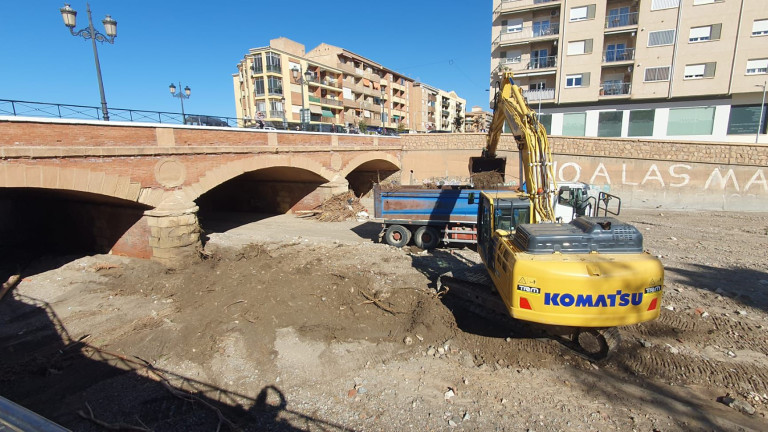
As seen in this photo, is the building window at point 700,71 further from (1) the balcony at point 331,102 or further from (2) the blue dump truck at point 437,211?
(1) the balcony at point 331,102

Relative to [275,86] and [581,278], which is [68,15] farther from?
[275,86]

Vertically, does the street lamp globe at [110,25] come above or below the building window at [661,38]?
below

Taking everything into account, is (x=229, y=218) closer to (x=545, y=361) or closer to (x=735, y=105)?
(x=545, y=361)

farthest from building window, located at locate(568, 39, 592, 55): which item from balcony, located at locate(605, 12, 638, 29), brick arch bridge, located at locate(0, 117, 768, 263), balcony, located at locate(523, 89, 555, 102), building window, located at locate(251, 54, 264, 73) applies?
building window, located at locate(251, 54, 264, 73)

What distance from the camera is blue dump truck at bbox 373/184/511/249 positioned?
11.8m

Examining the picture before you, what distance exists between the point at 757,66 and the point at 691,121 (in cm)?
456

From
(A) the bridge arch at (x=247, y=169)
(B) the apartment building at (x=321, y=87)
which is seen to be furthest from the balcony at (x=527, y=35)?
(A) the bridge arch at (x=247, y=169)

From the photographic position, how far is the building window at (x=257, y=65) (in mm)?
43531

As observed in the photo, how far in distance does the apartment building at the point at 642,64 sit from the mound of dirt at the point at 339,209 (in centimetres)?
→ 1461

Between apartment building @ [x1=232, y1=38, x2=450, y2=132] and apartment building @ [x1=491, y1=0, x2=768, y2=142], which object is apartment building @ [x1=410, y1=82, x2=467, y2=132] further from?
apartment building @ [x1=491, y1=0, x2=768, y2=142]

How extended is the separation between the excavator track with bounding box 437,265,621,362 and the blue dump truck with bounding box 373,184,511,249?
386 centimetres

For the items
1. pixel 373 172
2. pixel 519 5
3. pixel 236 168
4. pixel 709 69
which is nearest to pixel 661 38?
pixel 709 69

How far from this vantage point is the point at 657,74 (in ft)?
87.9

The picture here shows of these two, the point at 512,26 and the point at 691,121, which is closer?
the point at 691,121
